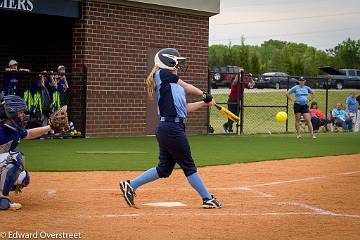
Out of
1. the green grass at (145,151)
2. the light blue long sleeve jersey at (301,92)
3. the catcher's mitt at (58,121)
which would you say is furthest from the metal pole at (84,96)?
the catcher's mitt at (58,121)

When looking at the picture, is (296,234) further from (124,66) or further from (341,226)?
(124,66)

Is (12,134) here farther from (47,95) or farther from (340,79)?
(340,79)

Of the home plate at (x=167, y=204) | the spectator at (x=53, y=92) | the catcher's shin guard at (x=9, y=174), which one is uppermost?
the spectator at (x=53, y=92)

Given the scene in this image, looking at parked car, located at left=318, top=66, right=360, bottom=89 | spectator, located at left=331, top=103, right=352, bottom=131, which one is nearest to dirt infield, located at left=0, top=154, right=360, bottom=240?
spectator, located at left=331, top=103, right=352, bottom=131

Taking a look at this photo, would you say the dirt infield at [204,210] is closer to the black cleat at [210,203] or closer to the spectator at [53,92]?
the black cleat at [210,203]

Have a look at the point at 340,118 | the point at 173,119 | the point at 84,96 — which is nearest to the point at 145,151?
the point at 84,96

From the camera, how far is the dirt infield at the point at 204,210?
820 cm

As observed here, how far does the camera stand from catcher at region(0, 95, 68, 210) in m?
9.63

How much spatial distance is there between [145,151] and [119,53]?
6477mm

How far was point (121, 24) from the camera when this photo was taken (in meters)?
24.6

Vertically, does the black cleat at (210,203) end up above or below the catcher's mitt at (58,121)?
below

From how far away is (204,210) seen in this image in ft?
32.2

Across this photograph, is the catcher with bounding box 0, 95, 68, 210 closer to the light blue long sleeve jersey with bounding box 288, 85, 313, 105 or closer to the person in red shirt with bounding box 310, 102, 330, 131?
the light blue long sleeve jersey with bounding box 288, 85, 313, 105

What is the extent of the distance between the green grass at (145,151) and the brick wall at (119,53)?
45.9 inches
